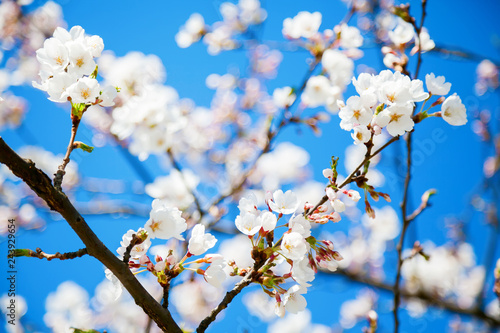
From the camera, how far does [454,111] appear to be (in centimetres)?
135

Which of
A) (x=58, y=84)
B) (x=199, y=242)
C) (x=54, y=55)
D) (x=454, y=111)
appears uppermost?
(x=54, y=55)

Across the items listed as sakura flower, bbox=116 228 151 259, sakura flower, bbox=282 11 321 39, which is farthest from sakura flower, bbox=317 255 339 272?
sakura flower, bbox=282 11 321 39

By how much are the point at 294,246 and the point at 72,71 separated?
0.96 metres

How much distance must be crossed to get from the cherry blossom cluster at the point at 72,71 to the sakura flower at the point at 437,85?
1.19 m

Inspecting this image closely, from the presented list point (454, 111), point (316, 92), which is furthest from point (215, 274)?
point (316, 92)

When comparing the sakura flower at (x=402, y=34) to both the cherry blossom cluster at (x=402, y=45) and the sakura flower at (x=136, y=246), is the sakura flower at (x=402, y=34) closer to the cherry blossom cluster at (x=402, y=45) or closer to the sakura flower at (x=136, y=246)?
the cherry blossom cluster at (x=402, y=45)

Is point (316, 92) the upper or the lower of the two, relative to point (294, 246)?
upper

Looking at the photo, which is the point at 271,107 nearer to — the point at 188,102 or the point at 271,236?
the point at 188,102

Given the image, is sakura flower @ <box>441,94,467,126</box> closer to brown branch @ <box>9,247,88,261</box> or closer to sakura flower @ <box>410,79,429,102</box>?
sakura flower @ <box>410,79,429,102</box>

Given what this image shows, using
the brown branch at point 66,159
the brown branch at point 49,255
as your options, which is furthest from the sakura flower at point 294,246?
the brown branch at point 66,159

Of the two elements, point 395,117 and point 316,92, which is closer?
point 395,117

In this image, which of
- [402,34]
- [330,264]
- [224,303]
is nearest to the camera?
[224,303]

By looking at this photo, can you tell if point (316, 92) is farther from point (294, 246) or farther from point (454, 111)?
point (294, 246)

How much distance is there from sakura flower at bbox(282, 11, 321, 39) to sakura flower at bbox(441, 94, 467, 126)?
1.66 meters
